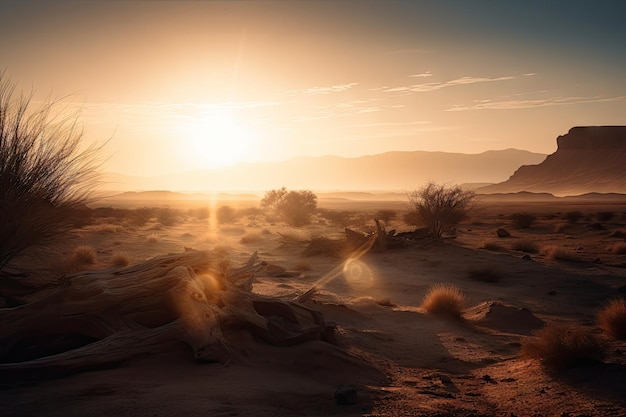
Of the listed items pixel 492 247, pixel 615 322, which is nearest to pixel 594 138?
pixel 492 247

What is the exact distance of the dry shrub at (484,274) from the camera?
1762cm

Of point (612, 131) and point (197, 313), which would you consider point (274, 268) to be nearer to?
point (197, 313)

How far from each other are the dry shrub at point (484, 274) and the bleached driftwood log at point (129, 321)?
1074 cm

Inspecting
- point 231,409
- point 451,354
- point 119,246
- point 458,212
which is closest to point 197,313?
point 231,409

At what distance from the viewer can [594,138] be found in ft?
478

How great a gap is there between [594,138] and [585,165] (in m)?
9.44

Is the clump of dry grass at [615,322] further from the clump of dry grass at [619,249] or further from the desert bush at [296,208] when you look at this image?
the desert bush at [296,208]

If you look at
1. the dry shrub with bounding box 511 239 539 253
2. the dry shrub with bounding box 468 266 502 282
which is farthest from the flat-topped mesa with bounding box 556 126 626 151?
the dry shrub with bounding box 468 266 502 282

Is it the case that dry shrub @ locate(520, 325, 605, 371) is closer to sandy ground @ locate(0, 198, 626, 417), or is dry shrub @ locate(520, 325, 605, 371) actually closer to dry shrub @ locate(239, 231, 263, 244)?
sandy ground @ locate(0, 198, 626, 417)

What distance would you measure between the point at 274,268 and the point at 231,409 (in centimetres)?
1381

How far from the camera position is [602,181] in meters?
134

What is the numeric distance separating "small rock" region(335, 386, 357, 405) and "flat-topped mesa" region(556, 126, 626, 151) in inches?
6204

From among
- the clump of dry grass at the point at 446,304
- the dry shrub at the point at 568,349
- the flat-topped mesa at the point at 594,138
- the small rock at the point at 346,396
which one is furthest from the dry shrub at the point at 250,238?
the flat-topped mesa at the point at 594,138

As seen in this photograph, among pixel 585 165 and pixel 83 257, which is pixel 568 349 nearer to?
pixel 83 257
